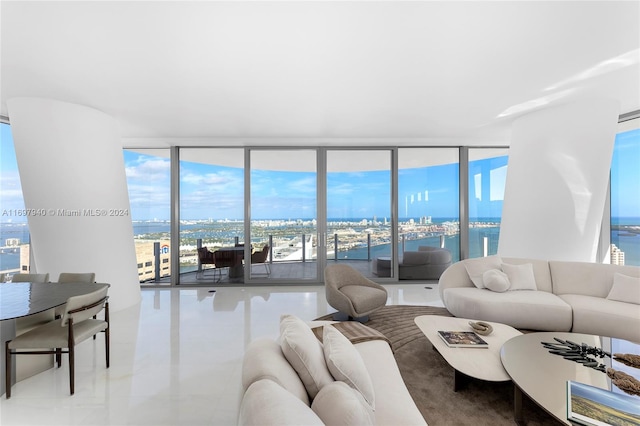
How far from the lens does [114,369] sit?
8.30ft

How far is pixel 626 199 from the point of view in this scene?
176 inches

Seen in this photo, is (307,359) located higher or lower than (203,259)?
higher

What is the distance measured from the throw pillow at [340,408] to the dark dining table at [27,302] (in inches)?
89.4

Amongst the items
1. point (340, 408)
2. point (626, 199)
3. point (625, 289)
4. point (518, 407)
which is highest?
point (626, 199)

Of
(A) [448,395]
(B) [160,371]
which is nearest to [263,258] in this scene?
(B) [160,371]

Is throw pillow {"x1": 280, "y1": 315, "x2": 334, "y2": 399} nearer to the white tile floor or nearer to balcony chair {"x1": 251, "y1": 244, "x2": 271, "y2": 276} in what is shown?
the white tile floor

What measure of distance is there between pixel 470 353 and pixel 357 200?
3840mm

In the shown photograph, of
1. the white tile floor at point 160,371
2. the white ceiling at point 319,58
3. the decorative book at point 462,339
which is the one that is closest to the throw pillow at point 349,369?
the white tile floor at point 160,371

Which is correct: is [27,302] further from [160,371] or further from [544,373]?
[544,373]

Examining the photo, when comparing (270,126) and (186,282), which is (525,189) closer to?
(270,126)

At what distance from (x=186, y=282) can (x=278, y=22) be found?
5.22 meters

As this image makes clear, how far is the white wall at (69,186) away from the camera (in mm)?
3602

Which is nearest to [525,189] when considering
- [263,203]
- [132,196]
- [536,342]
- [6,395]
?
[536,342]

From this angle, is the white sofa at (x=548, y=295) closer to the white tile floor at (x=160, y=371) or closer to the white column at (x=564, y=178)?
→ the white column at (x=564, y=178)
